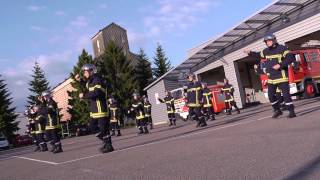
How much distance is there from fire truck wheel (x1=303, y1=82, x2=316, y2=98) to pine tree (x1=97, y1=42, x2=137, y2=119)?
32913mm

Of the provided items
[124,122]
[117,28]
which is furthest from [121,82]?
[117,28]

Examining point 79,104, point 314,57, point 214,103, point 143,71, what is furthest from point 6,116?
point 314,57

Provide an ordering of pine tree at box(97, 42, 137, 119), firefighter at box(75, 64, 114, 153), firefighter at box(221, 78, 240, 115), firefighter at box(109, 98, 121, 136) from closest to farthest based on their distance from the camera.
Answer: firefighter at box(75, 64, 114, 153)
firefighter at box(109, 98, 121, 136)
firefighter at box(221, 78, 240, 115)
pine tree at box(97, 42, 137, 119)

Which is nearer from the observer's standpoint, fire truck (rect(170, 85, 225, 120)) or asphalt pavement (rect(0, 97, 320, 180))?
asphalt pavement (rect(0, 97, 320, 180))

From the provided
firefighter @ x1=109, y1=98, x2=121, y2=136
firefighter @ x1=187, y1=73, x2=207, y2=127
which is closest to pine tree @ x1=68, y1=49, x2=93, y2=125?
firefighter @ x1=109, y1=98, x2=121, y2=136

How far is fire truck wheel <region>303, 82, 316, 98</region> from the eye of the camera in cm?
2391

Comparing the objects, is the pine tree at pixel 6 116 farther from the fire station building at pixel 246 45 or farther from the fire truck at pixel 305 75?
the fire truck at pixel 305 75

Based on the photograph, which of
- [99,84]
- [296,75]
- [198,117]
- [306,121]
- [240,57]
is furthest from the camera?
[240,57]

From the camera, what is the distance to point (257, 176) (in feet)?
18.2

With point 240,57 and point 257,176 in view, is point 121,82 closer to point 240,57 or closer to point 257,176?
point 240,57

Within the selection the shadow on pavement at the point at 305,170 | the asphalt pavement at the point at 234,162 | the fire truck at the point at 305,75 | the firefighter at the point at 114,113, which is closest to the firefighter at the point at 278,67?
the asphalt pavement at the point at 234,162

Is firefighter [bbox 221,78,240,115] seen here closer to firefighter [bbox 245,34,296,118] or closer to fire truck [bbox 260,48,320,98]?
fire truck [bbox 260,48,320,98]

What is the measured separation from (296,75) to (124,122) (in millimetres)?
32524

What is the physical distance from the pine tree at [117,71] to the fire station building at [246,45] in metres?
12.5
